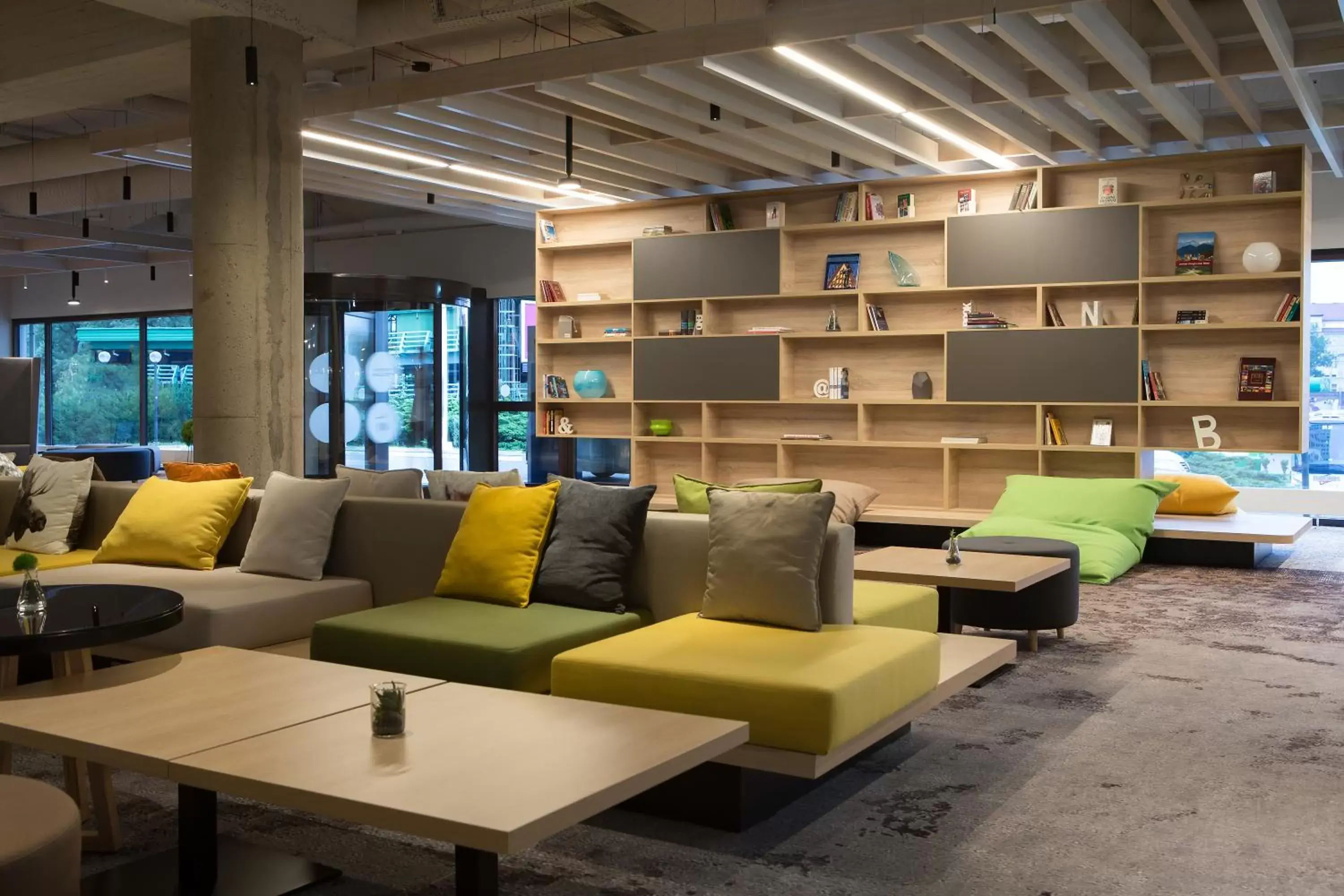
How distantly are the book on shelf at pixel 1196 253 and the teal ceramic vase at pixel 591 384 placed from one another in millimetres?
4693

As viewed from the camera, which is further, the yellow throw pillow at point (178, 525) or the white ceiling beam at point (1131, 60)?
the white ceiling beam at point (1131, 60)

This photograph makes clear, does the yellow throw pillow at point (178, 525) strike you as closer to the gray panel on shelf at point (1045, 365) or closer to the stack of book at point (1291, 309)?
the gray panel on shelf at point (1045, 365)

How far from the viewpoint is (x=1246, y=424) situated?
8.55 metres

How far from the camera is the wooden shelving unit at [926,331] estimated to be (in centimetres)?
846

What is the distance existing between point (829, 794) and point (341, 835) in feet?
4.48

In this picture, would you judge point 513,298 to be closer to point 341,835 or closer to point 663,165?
point 663,165

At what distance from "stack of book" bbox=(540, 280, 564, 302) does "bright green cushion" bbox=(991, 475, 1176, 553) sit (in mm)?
4597

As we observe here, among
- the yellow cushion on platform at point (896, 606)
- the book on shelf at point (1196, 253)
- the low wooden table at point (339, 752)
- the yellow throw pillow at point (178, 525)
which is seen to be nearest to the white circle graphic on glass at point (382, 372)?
the yellow throw pillow at point (178, 525)

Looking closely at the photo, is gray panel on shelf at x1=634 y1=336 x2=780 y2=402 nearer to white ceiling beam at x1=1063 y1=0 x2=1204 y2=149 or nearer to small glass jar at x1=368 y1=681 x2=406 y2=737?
white ceiling beam at x1=1063 y1=0 x2=1204 y2=149

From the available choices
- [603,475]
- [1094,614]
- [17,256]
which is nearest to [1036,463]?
[1094,614]

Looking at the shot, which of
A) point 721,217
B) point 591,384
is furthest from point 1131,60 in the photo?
point 591,384

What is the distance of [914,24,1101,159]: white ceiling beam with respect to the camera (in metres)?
6.17

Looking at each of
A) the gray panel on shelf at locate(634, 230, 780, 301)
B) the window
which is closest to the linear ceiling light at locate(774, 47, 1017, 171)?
the gray panel on shelf at locate(634, 230, 780, 301)

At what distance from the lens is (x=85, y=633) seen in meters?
3.29
